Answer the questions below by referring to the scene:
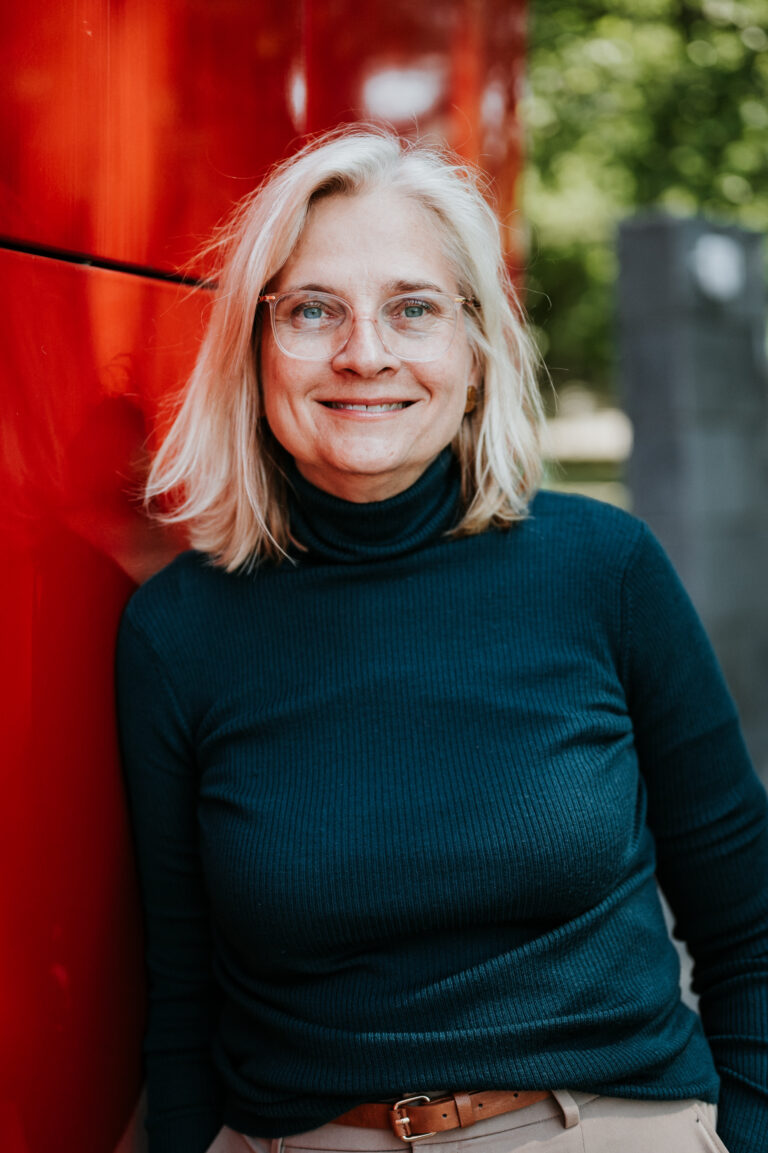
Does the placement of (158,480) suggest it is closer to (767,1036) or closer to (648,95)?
(767,1036)

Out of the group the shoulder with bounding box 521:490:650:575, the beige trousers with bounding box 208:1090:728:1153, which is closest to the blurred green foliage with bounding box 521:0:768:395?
the shoulder with bounding box 521:490:650:575

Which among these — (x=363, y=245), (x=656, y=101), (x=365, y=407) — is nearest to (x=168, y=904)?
(x=365, y=407)

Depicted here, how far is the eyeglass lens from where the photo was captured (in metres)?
1.86

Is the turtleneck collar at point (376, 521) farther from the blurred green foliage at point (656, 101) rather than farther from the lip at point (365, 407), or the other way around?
the blurred green foliage at point (656, 101)

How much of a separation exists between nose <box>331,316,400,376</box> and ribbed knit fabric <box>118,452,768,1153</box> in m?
0.24

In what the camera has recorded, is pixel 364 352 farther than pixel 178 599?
No

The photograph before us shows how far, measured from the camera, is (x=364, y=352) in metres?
1.82

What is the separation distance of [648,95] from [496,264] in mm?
9058

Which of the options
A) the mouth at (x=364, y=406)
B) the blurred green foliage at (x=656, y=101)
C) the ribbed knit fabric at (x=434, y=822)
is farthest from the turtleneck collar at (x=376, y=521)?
the blurred green foliage at (x=656, y=101)

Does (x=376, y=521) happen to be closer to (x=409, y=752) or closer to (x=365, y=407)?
(x=365, y=407)

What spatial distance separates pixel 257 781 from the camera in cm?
181

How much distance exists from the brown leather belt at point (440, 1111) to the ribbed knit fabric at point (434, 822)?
28 millimetres

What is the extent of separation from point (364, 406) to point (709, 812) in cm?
87

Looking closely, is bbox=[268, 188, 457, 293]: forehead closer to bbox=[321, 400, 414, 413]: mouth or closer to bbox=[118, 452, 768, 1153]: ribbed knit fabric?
bbox=[321, 400, 414, 413]: mouth
